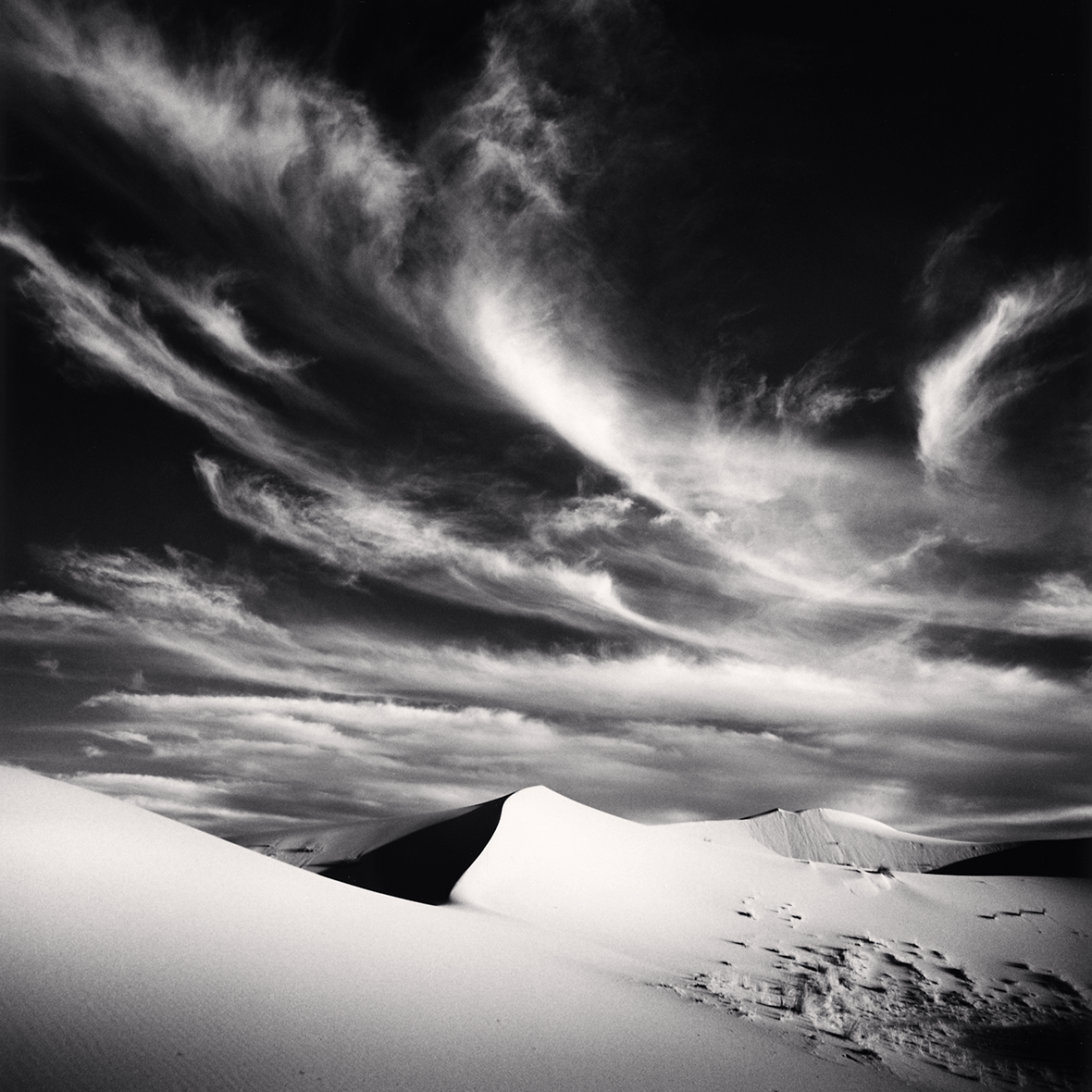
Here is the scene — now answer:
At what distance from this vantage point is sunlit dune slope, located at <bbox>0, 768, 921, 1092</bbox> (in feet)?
19.1

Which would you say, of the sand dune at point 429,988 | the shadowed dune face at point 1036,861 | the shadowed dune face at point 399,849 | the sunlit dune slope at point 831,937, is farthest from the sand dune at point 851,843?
the sand dune at point 429,988

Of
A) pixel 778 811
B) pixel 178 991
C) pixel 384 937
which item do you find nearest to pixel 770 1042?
pixel 384 937

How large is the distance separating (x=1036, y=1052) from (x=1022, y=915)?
11701mm

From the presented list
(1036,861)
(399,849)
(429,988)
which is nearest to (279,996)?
(429,988)

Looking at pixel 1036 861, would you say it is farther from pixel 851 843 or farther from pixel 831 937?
pixel 831 937

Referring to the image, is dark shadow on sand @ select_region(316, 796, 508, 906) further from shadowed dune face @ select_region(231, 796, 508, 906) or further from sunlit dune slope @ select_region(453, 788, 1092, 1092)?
sunlit dune slope @ select_region(453, 788, 1092, 1092)

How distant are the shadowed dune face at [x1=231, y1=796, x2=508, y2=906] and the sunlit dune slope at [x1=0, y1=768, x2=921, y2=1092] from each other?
37.5 ft

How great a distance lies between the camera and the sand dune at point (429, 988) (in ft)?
20.0

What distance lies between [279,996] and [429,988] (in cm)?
187

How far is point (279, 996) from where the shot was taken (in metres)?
7.27

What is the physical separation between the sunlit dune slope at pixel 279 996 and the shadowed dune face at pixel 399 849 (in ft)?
37.5

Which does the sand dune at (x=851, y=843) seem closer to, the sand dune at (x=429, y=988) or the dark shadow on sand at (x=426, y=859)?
the dark shadow on sand at (x=426, y=859)

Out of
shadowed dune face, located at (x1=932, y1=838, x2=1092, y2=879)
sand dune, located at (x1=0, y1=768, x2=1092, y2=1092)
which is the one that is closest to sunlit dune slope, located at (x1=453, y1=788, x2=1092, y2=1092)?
sand dune, located at (x1=0, y1=768, x2=1092, y2=1092)

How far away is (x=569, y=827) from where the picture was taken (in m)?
26.5
